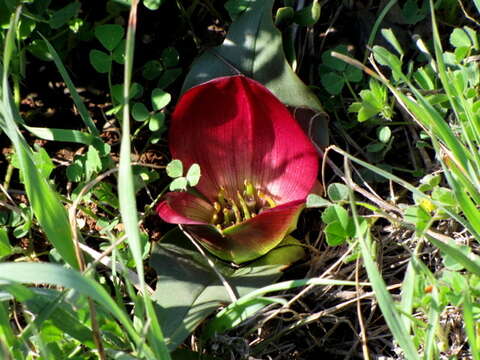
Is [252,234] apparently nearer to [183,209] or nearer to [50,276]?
[183,209]

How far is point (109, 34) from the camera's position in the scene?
49.0 inches

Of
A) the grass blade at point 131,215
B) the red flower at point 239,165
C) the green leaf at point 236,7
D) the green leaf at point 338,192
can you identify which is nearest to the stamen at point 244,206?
the red flower at point 239,165

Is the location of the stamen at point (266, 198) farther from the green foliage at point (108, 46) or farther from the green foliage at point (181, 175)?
the green foliage at point (108, 46)

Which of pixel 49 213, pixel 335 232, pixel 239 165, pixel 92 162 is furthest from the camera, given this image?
pixel 239 165

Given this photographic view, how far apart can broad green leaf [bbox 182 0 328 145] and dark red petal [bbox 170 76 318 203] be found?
0.17 feet

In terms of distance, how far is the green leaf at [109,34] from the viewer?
124 cm

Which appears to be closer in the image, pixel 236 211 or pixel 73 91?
pixel 73 91

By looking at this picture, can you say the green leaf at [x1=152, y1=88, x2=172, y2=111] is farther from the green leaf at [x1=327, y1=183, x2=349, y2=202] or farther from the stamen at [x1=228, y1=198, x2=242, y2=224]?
the green leaf at [x1=327, y1=183, x2=349, y2=202]

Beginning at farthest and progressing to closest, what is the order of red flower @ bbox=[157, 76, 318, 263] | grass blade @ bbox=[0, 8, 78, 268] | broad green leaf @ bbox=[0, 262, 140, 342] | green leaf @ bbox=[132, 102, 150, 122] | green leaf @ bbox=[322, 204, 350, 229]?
green leaf @ bbox=[132, 102, 150, 122], red flower @ bbox=[157, 76, 318, 263], green leaf @ bbox=[322, 204, 350, 229], grass blade @ bbox=[0, 8, 78, 268], broad green leaf @ bbox=[0, 262, 140, 342]

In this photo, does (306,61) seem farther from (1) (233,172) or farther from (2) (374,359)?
(2) (374,359)

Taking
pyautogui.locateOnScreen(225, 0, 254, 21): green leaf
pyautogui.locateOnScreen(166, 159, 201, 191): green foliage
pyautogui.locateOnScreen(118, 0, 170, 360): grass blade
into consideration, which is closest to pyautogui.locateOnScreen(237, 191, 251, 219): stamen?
pyautogui.locateOnScreen(166, 159, 201, 191): green foliage

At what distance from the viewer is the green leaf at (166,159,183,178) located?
1186mm

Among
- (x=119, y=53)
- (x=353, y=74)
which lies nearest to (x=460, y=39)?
(x=353, y=74)

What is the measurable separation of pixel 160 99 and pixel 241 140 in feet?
0.52
